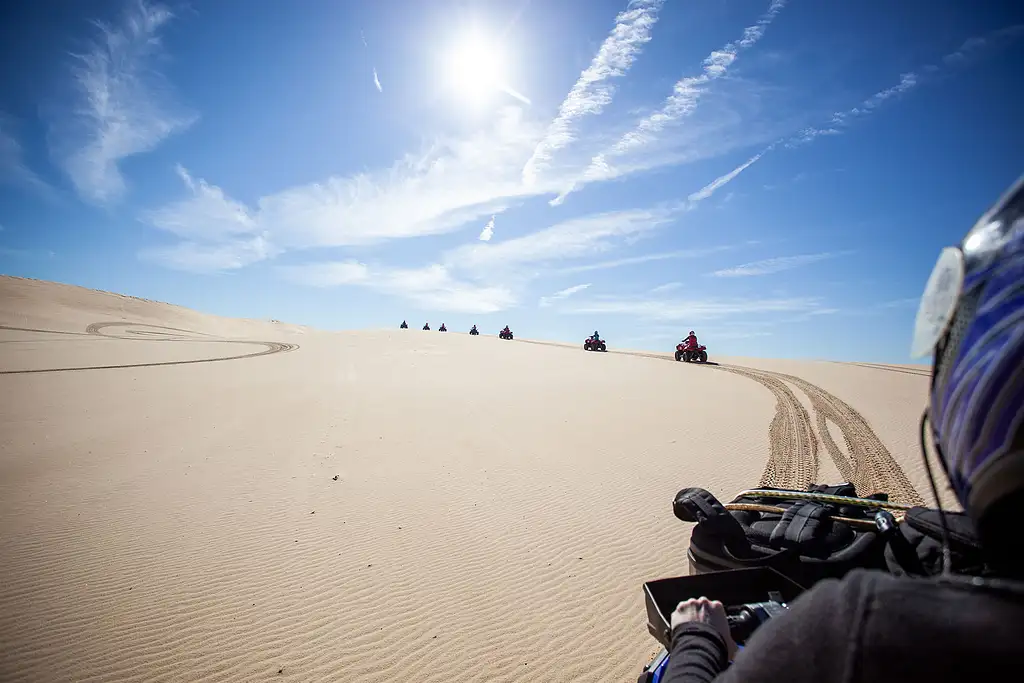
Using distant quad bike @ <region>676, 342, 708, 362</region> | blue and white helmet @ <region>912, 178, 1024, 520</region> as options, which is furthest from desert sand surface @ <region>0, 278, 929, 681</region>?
distant quad bike @ <region>676, 342, 708, 362</region>

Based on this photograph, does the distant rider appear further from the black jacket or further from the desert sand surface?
the desert sand surface

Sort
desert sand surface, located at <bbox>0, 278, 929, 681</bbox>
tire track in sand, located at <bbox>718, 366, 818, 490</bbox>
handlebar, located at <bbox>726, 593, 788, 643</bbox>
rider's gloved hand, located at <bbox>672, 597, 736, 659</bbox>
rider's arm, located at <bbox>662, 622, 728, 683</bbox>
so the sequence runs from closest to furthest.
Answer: rider's arm, located at <bbox>662, 622, 728, 683</bbox>, rider's gloved hand, located at <bbox>672, 597, 736, 659</bbox>, handlebar, located at <bbox>726, 593, 788, 643</bbox>, desert sand surface, located at <bbox>0, 278, 929, 681</bbox>, tire track in sand, located at <bbox>718, 366, 818, 490</bbox>

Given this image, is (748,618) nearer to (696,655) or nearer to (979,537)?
(696,655)

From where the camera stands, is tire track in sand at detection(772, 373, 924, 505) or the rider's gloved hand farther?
tire track in sand at detection(772, 373, 924, 505)

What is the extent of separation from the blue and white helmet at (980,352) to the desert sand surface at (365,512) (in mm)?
3203

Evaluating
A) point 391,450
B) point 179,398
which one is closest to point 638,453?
point 391,450

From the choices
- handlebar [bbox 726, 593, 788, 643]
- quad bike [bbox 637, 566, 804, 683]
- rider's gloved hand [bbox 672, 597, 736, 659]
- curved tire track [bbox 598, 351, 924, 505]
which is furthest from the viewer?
curved tire track [bbox 598, 351, 924, 505]

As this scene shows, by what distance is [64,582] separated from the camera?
167 inches

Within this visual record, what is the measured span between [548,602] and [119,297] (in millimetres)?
70575

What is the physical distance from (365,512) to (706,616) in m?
5.09

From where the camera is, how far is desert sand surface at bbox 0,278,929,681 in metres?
3.52

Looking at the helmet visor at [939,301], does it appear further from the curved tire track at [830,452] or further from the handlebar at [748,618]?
the curved tire track at [830,452]

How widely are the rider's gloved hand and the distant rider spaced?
72 cm

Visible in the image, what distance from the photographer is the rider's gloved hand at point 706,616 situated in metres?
1.59
